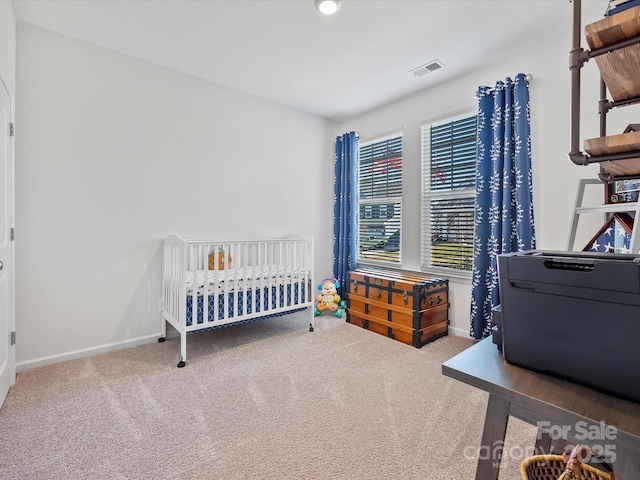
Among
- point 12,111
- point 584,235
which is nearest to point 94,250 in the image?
point 12,111

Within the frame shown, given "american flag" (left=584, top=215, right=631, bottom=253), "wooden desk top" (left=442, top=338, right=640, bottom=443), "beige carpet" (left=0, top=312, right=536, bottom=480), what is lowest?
"beige carpet" (left=0, top=312, right=536, bottom=480)

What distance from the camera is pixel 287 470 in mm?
1265

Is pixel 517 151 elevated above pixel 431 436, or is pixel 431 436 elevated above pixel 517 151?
pixel 517 151

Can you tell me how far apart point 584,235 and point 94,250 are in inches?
138

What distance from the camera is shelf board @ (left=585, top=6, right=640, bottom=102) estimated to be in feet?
1.87

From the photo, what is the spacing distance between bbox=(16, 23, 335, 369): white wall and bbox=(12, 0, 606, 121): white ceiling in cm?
26

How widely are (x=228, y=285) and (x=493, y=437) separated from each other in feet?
6.76

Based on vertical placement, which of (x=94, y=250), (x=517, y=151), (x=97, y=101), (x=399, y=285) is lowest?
(x=399, y=285)

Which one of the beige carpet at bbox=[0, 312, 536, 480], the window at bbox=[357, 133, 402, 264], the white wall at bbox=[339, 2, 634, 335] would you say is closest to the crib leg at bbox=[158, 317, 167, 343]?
the beige carpet at bbox=[0, 312, 536, 480]

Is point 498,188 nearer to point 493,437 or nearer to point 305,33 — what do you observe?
point 305,33

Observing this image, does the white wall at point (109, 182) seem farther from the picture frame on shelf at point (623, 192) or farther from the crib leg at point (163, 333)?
the picture frame on shelf at point (623, 192)

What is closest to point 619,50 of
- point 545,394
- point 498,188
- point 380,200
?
point 545,394

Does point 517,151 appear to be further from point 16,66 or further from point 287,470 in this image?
point 16,66

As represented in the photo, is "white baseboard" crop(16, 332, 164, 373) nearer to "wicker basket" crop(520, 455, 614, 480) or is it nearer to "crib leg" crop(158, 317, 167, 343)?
"crib leg" crop(158, 317, 167, 343)
